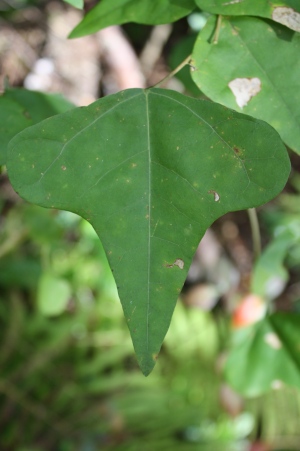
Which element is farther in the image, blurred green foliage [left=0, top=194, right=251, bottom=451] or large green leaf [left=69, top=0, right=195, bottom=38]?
blurred green foliage [left=0, top=194, right=251, bottom=451]

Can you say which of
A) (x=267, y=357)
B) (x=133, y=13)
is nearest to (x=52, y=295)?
(x=267, y=357)

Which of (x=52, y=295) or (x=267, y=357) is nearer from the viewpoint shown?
(x=267, y=357)

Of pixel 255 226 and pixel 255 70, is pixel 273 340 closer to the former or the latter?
pixel 255 226

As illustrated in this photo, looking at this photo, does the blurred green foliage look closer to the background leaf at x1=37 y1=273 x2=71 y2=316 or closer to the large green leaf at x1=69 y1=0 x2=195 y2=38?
the background leaf at x1=37 y1=273 x2=71 y2=316

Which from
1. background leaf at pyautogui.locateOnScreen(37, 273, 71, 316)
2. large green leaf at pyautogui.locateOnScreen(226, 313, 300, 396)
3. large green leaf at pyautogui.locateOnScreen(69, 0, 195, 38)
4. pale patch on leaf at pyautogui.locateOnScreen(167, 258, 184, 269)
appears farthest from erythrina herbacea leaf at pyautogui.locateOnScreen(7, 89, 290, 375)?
background leaf at pyautogui.locateOnScreen(37, 273, 71, 316)

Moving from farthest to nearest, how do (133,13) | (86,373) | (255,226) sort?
(86,373) < (255,226) < (133,13)

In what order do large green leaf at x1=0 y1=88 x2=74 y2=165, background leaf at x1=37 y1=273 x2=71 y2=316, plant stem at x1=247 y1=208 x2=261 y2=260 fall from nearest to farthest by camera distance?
large green leaf at x1=0 y1=88 x2=74 y2=165 < plant stem at x1=247 y1=208 x2=261 y2=260 < background leaf at x1=37 y1=273 x2=71 y2=316

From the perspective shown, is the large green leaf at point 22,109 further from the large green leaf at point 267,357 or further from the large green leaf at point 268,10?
the large green leaf at point 267,357
